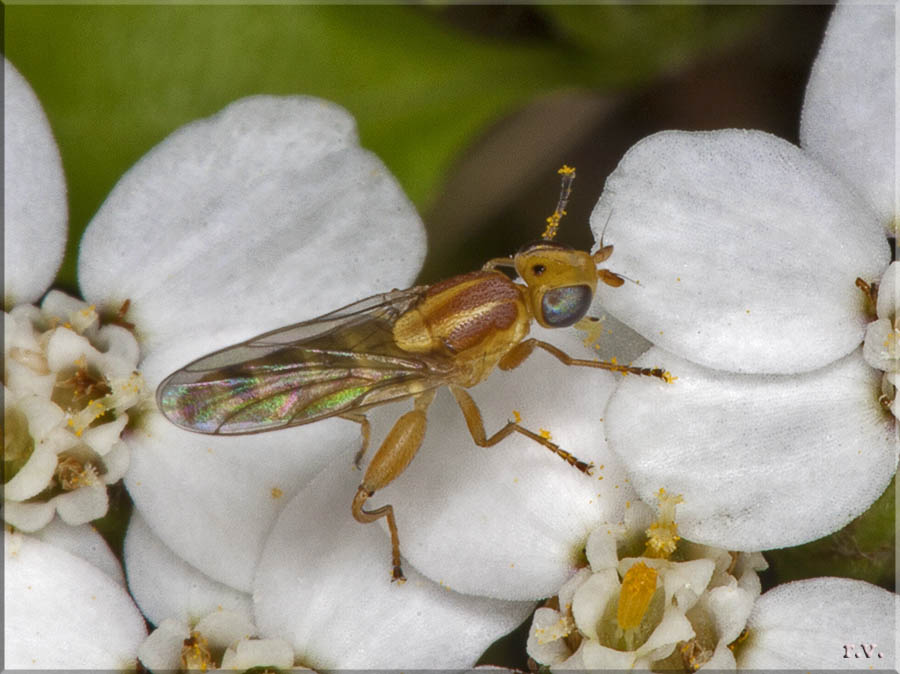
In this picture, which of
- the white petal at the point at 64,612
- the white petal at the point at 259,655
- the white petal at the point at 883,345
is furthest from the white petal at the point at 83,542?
the white petal at the point at 883,345

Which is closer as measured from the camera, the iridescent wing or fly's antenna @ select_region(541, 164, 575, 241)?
the iridescent wing

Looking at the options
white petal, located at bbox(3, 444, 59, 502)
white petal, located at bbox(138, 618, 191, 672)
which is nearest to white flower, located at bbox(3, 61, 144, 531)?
white petal, located at bbox(3, 444, 59, 502)

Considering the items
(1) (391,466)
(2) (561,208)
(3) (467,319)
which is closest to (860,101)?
(2) (561,208)

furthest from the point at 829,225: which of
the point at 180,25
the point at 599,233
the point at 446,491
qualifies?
the point at 180,25

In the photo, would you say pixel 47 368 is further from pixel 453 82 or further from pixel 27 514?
pixel 453 82

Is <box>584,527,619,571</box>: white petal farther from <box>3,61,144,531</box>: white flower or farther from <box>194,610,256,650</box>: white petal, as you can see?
<box>3,61,144,531</box>: white flower

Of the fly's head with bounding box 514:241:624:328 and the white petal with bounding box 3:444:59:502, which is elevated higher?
the fly's head with bounding box 514:241:624:328

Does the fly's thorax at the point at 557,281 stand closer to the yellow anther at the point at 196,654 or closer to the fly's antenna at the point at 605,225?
the fly's antenna at the point at 605,225
